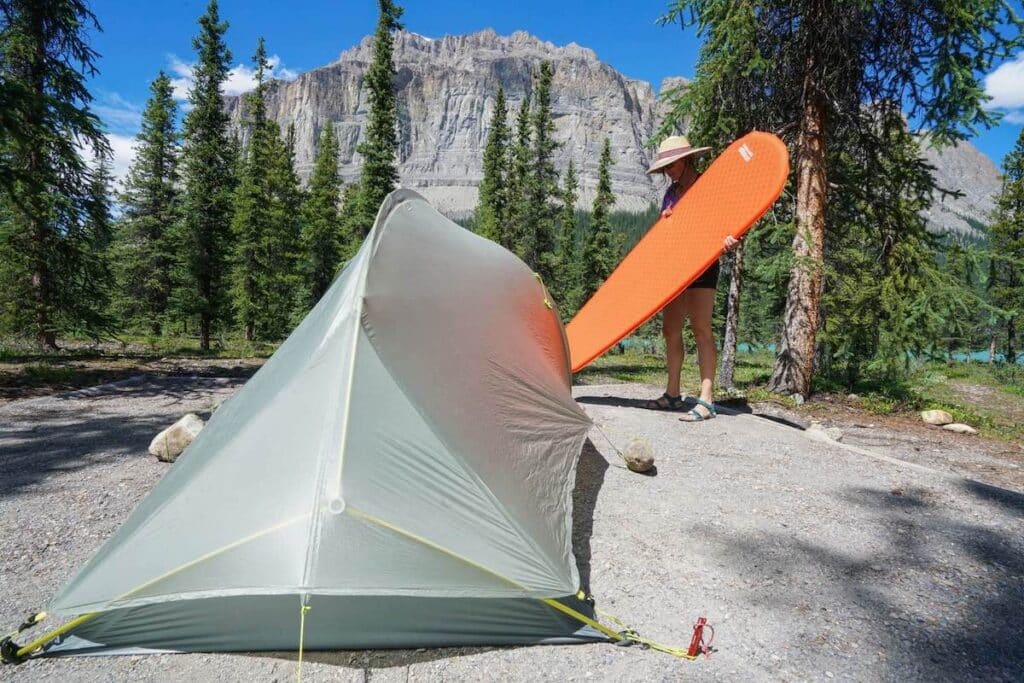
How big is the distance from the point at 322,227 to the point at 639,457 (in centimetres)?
3228

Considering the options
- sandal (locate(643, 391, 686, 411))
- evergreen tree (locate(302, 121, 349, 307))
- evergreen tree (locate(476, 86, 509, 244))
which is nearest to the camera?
sandal (locate(643, 391, 686, 411))

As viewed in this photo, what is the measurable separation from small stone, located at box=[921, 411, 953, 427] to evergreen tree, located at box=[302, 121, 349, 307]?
93.7ft

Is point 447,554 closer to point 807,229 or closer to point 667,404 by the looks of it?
point 667,404

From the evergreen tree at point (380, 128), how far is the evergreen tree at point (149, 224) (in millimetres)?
8580

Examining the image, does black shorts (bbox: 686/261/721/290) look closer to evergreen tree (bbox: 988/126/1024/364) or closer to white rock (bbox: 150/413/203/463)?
white rock (bbox: 150/413/203/463)

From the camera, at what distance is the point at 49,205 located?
10734 millimetres

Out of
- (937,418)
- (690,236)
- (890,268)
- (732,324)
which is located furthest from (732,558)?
(732,324)

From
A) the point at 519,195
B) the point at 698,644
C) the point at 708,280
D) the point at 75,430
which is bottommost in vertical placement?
the point at 698,644

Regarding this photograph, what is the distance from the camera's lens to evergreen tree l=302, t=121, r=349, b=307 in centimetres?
3316

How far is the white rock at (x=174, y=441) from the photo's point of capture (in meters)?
4.94

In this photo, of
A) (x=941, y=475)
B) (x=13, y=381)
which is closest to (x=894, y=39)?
(x=941, y=475)

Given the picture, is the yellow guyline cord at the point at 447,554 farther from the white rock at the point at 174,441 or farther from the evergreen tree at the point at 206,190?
the evergreen tree at the point at 206,190

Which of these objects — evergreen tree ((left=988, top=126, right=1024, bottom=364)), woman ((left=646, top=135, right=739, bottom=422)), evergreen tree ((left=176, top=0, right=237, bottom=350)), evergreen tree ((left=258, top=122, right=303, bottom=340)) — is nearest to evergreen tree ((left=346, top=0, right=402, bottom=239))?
evergreen tree ((left=176, top=0, right=237, bottom=350))

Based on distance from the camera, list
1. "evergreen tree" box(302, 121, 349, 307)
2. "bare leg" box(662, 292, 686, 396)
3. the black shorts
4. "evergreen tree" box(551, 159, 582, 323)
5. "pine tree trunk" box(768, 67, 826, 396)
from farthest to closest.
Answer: "evergreen tree" box(551, 159, 582, 323), "evergreen tree" box(302, 121, 349, 307), "pine tree trunk" box(768, 67, 826, 396), "bare leg" box(662, 292, 686, 396), the black shorts
